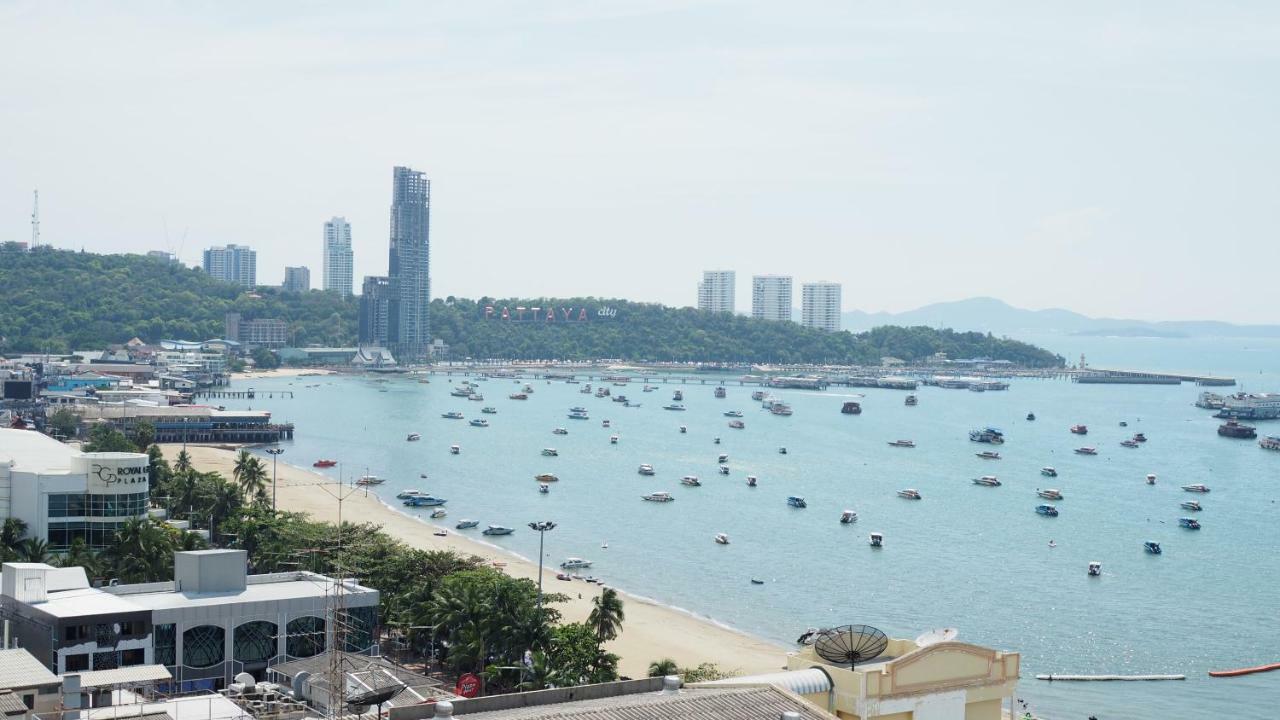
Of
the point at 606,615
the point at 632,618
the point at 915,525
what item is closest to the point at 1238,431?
the point at 915,525

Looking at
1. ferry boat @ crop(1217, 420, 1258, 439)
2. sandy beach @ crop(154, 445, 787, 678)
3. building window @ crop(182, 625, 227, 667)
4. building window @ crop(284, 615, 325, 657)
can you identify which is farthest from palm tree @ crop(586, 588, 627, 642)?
ferry boat @ crop(1217, 420, 1258, 439)

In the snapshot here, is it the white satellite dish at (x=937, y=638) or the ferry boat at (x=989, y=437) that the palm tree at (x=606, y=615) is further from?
the ferry boat at (x=989, y=437)


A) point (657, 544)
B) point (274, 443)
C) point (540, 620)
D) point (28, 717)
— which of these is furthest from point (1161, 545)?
point (274, 443)

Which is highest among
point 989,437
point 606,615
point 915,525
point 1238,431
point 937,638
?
point 937,638

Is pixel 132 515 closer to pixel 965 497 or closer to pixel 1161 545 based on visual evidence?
pixel 1161 545

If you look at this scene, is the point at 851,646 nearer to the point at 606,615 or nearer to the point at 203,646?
the point at 606,615

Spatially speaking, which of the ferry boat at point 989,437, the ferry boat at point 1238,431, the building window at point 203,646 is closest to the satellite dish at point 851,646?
the building window at point 203,646
